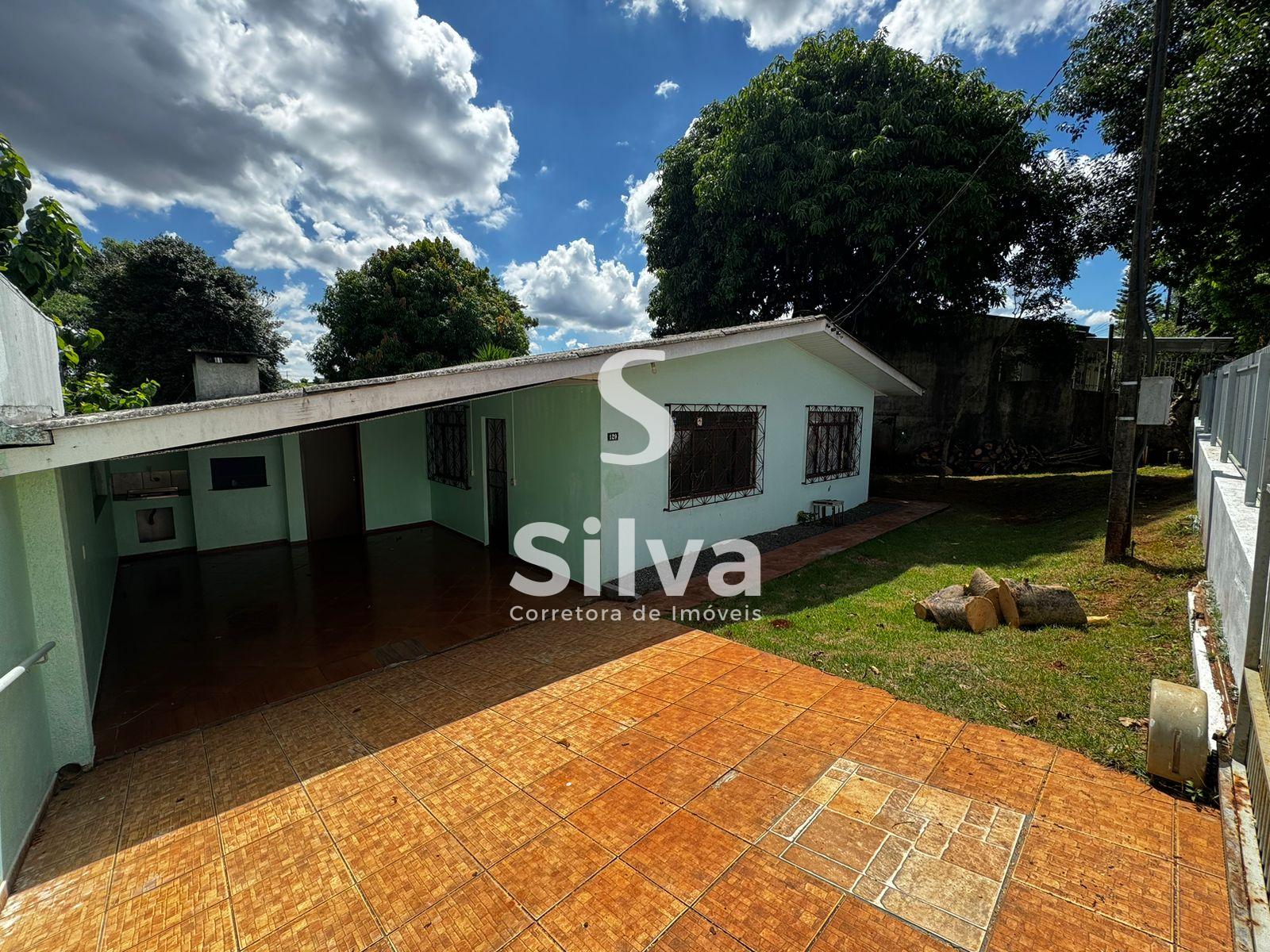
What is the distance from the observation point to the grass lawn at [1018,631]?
12.4 ft

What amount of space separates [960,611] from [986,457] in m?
13.7

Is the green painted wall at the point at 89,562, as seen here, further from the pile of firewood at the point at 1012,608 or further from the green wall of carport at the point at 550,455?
the pile of firewood at the point at 1012,608

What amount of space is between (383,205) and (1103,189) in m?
17.8

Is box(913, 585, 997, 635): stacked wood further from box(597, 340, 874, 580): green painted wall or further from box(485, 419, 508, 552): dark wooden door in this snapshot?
box(485, 419, 508, 552): dark wooden door

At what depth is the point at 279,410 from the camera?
3.35m

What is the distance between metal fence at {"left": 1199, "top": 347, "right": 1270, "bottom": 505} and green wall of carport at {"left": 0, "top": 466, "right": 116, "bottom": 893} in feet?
22.8

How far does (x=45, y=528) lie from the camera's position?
3238mm

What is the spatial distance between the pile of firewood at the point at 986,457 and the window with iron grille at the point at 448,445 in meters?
14.1

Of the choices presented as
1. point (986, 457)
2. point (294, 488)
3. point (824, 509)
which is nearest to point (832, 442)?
point (824, 509)

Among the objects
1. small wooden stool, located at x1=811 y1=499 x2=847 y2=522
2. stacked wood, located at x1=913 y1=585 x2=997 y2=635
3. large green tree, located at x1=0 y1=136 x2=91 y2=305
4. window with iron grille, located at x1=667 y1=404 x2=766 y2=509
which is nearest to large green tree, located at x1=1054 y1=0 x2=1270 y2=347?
small wooden stool, located at x1=811 y1=499 x2=847 y2=522

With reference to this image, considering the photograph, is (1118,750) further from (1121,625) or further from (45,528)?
(45,528)

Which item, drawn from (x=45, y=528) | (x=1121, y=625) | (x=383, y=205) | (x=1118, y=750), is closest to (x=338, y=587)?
(x=45, y=528)

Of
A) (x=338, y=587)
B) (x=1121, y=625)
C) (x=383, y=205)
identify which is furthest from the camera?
(x=383, y=205)

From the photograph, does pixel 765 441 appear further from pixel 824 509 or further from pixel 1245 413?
pixel 1245 413
